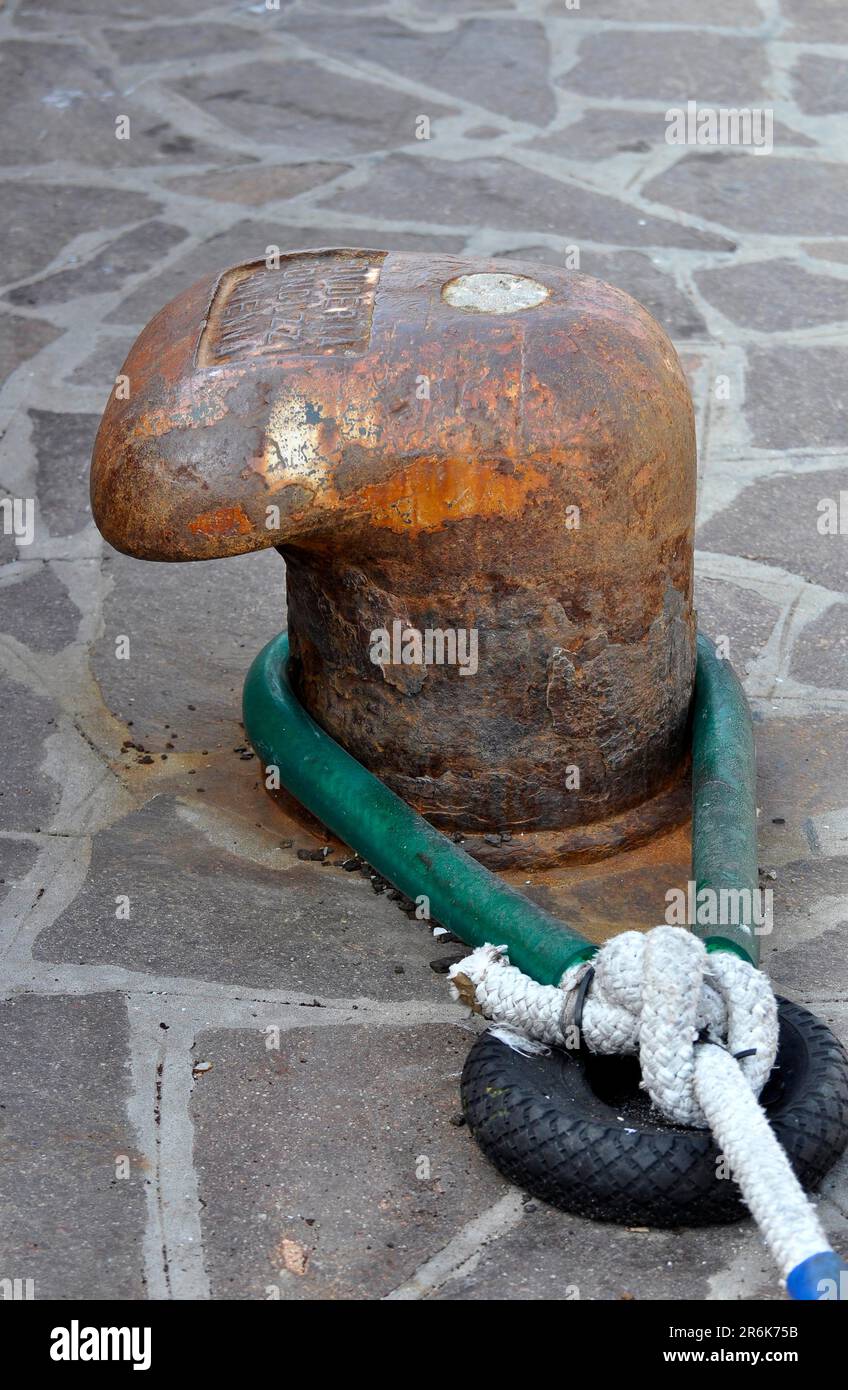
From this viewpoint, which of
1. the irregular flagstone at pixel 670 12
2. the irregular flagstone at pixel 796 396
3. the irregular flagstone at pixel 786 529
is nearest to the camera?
the irregular flagstone at pixel 786 529

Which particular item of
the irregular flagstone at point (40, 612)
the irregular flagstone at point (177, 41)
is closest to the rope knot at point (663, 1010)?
the irregular flagstone at point (40, 612)

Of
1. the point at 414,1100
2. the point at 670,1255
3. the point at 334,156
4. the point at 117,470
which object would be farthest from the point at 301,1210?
the point at 334,156

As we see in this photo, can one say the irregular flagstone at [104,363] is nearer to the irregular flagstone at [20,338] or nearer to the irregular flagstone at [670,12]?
the irregular flagstone at [20,338]

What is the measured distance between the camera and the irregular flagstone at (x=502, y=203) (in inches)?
230

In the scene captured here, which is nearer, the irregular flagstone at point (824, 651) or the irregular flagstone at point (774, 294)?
Result: the irregular flagstone at point (824, 651)

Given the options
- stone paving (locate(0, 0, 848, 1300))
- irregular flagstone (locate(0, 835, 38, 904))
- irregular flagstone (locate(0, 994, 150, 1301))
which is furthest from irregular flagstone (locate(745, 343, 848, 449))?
irregular flagstone (locate(0, 994, 150, 1301))

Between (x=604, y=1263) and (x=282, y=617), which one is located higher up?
(x=604, y=1263)

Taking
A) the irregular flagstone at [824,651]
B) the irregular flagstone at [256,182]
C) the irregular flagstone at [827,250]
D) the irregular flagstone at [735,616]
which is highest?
the irregular flagstone at [256,182]

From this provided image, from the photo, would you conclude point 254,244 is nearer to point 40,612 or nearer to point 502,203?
point 502,203

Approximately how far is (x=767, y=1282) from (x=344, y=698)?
1.30 m

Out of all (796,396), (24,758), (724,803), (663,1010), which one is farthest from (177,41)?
(663,1010)

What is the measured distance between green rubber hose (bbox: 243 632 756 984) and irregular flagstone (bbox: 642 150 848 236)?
9.96 feet

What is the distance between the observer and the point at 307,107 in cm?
681

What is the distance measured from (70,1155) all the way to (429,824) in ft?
2.77
